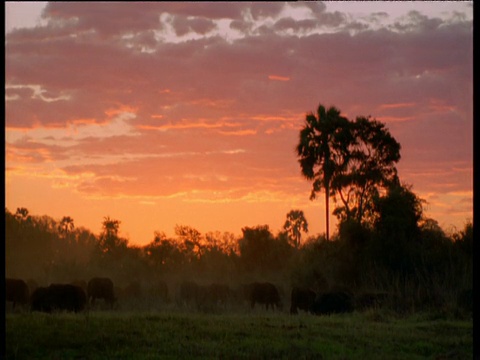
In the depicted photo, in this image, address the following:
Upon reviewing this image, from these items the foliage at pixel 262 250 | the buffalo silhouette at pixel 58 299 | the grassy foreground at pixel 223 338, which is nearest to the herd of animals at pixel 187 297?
the buffalo silhouette at pixel 58 299

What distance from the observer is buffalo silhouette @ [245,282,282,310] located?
93.7 feet

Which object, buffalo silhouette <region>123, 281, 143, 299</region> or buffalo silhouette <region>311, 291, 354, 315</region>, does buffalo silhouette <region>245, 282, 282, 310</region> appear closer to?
buffalo silhouette <region>311, 291, 354, 315</region>

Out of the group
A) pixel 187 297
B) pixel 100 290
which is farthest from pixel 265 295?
pixel 100 290

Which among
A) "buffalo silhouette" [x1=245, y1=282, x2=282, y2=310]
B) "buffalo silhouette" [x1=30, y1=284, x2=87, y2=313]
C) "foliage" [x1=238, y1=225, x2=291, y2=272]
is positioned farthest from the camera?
"foliage" [x1=238, y1=225, x2=291, y2=272]

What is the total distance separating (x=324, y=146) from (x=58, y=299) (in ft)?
69.3

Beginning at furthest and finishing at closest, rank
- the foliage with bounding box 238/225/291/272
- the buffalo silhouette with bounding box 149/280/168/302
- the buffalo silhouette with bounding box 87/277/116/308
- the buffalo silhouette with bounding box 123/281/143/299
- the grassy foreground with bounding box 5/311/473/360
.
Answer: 1. the foliage with bounding box 238/225/291/272
2. the buffalo silhouette with bounding box 123/281/143/299
3. the buffalo silhouette with bounding box 149/280/168/302
4. the buffalo silhouette with bounding box 87/277/116/308
5. the grassy foreground with bounding box 5/311/473/360

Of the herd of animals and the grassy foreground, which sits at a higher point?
the herd of animals

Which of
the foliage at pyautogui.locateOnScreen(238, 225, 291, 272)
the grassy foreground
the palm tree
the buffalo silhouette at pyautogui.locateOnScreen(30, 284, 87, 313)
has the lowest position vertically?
the grassy foreground

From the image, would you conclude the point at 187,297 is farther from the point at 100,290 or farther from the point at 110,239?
the point at 110,239

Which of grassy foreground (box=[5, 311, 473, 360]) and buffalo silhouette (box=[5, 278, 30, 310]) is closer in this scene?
grassy foreground (box=[5, 311, 473, 360])

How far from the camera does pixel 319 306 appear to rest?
22984mm

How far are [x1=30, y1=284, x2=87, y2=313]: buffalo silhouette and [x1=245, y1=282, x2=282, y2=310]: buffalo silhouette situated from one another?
7.55 metres

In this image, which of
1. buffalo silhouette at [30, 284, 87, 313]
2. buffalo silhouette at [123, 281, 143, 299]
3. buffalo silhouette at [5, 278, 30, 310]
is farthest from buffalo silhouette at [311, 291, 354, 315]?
buffalo silhouette at [123, 281, 143, 299]

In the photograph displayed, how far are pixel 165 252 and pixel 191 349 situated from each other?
3596cm
